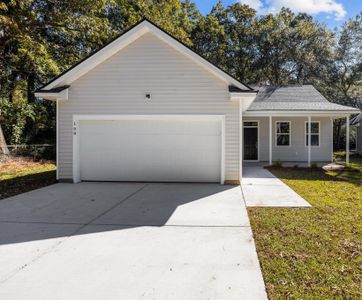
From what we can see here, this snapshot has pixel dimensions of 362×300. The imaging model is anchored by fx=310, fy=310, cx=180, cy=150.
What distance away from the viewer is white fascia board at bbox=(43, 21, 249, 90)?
32.3 ft

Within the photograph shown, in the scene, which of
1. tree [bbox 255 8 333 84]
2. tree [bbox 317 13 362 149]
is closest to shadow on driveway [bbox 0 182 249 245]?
→ tree [bbox 255 8 333 84]

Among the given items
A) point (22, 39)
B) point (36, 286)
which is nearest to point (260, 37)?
point (22, 39)

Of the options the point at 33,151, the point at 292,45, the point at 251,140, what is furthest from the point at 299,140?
the point at 33,151

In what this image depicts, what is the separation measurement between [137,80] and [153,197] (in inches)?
166

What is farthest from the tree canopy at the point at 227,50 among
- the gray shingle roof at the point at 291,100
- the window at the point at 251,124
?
the window at the point at 251,124

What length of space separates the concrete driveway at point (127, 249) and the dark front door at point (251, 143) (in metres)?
9.62

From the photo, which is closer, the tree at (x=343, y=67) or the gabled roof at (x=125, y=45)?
the gabled roof at (x=125, y=45)

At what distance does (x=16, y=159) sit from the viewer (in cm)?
1554

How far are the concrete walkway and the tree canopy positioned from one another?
38.4ft

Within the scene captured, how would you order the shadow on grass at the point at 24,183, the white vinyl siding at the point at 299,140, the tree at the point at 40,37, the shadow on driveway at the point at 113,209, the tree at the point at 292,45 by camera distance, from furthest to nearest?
the tree at the point at 292,45, the white vinyl siding at the point at 299,140, the tree at the point at 40,37, the shadow on grass at the point at 24,183, the shadow on driveway at the point at 113,209

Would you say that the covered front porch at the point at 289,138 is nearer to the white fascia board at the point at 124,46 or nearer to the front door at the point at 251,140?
the front door at the point at 251,140

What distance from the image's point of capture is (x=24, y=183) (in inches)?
414

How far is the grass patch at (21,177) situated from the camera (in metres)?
9.48

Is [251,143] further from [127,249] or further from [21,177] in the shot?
[127,249]
